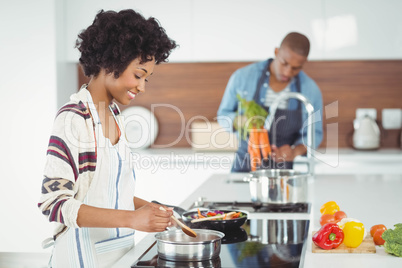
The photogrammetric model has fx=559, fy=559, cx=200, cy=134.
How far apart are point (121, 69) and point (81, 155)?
0.27 m

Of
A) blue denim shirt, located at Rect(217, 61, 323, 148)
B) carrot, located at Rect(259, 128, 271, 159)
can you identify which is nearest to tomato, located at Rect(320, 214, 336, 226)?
carrot, located at Rect(259, 128, 271, 159)

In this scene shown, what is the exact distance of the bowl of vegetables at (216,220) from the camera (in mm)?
1750

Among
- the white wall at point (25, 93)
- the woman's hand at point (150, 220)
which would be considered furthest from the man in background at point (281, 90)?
→ the woman's hand at point (150, 220)

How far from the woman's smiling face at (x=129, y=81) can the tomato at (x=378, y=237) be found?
2.61 feet

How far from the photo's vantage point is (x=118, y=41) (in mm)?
1553

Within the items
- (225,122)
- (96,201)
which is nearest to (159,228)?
(96,201)

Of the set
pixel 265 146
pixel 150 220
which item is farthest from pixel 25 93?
pixel 150 220

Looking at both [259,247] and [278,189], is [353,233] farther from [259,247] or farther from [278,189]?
[278,189]

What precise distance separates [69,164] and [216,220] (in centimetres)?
52

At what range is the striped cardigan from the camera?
4.57 feet

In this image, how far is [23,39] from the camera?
4371 mm

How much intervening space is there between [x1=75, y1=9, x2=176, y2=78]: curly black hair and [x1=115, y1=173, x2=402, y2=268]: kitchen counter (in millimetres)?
547

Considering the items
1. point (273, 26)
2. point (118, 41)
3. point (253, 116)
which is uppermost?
point (273, 26)

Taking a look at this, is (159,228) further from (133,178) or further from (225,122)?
(225,122)
